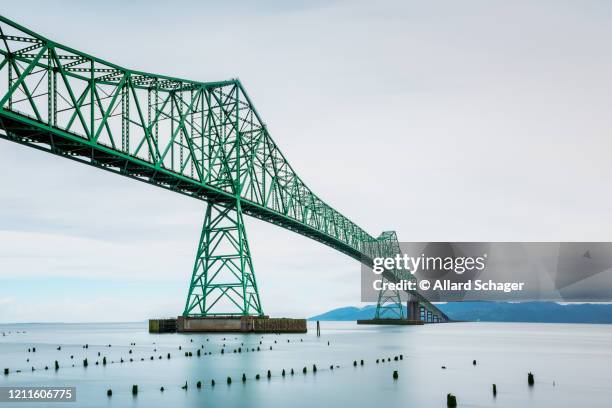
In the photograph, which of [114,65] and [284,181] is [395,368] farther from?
[284,181]

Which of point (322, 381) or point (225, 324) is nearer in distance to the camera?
point (322, 381)

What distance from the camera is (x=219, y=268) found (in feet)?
287

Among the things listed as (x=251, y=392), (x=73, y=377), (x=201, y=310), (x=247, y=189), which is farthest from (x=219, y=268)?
(x=251, y=392)

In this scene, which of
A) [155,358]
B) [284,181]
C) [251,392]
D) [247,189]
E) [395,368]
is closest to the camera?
[251,392]

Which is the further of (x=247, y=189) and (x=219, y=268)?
(x=247, y=189)

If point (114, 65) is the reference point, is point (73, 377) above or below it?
below

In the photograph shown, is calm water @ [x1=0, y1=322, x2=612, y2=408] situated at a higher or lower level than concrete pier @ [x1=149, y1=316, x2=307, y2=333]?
lower

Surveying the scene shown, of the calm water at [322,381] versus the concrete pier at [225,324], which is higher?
the concrete pier at [225,324]

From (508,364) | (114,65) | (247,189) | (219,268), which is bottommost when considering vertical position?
(508,364)

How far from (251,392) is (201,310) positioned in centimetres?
5143

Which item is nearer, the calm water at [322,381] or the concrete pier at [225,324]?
the calm water at [322,381]

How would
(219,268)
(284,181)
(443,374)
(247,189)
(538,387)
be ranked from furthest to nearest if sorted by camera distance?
(284,181) → (247,189) → (219,268) → (443,374) → (538,387)

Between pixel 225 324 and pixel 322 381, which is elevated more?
pixel 225 324

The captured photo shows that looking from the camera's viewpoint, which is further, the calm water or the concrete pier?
the concrete pier
